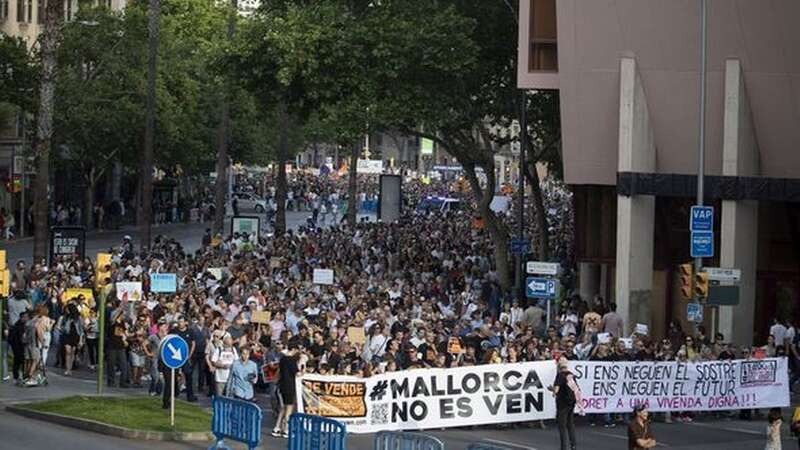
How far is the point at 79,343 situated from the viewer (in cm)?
3475

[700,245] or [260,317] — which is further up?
[700,245]

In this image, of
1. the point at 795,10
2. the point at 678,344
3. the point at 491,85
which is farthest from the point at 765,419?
the point at 491,85

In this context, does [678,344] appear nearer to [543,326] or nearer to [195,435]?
[543,326]

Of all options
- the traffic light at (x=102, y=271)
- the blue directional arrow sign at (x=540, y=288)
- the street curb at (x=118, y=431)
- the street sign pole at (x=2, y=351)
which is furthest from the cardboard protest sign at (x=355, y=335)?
the blue directional arrow sign at (x=540, y=288)

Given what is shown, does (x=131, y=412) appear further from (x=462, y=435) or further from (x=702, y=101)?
(x=702, y=101)

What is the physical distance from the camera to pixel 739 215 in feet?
138

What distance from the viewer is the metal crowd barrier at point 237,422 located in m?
23.0

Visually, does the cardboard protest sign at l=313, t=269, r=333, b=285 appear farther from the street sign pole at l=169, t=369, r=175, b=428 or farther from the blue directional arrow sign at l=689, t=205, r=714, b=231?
the street sign pole at l=169, t=369, r=175, b=428

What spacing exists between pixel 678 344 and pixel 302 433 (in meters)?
14.8

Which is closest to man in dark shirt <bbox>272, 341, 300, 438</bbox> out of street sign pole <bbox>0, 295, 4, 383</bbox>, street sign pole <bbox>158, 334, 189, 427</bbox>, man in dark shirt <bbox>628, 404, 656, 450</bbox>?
street sign pole <bbox>158, 334, 189, 427</bbox>

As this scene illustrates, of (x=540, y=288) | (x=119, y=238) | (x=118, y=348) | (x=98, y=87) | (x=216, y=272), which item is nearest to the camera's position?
(x=118, y=348)

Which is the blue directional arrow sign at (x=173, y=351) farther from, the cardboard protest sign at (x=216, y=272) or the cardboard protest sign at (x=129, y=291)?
the cardboard protest sign at (x=216, y=272)

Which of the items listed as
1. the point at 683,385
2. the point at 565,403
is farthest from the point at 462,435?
the point at 683,385

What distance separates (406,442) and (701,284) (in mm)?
16582
